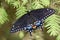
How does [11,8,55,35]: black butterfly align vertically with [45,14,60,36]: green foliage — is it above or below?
above

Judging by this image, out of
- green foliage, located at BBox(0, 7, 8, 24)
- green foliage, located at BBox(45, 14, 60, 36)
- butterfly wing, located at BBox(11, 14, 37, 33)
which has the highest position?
butterfly wing, located at BBox(11, 14, 37, 33)

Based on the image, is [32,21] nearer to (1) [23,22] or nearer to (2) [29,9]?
(1) [23,22]

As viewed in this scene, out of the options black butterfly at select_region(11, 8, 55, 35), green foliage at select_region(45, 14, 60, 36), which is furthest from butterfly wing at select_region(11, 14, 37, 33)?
green foliage at select_region(45, 14, 60, 36)

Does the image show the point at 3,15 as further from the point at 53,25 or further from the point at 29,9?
the point at 53,25

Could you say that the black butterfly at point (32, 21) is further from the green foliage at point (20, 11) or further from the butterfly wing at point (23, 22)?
the green foliage at point (20, 11)

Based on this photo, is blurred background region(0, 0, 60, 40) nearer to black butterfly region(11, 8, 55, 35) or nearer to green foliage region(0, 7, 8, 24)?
green foliage region(0, 7, 8, 24)

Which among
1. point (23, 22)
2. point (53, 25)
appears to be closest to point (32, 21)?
point (23, 22)

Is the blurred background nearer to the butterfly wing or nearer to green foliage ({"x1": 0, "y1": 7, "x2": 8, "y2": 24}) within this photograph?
green foliage ({"x1": 0, "y1": 7, "x2": 8, "y2": 24})

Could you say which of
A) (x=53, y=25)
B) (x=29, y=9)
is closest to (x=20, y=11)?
(x=29, y=9)

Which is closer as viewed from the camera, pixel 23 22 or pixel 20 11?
pixel 23 22

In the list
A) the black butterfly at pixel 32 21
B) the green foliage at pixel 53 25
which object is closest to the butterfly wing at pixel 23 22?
the black butterfly at pixel 32 21

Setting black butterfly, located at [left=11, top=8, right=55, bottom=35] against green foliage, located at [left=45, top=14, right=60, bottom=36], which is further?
green foliage, located at [left=45, top=14, right=60, bottom=36]

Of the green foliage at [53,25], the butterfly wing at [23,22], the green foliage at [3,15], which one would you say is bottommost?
the green foliage at [53,25]
